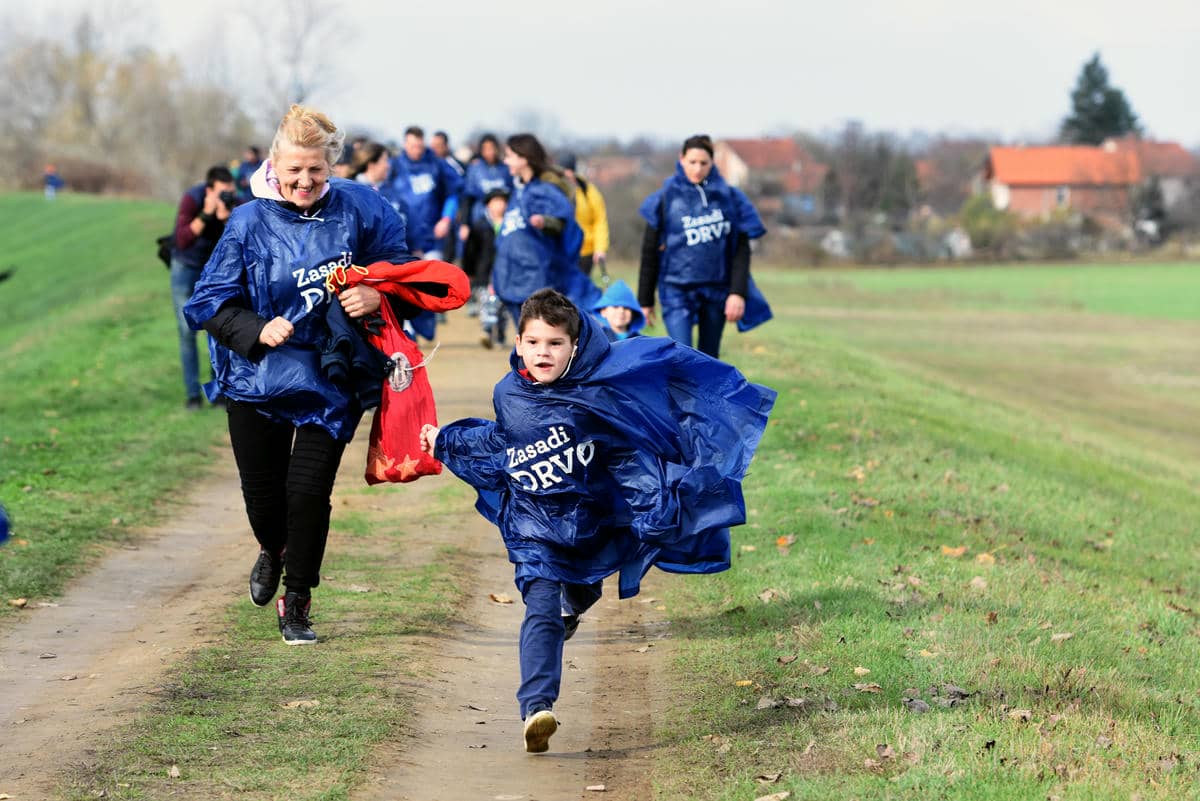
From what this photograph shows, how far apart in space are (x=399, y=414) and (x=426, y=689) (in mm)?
1185

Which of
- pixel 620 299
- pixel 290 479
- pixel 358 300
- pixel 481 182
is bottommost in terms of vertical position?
pixel 290 479

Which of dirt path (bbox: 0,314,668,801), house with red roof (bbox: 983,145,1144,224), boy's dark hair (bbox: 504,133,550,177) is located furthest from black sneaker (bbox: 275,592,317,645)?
house with red roof (bbox: 983,145,1144,224)

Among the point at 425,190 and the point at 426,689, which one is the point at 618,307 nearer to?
the point at 426,689

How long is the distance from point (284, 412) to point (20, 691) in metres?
1.57

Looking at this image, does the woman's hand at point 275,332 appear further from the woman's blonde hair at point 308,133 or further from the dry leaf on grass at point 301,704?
the dry leaf on grass at point 301,704

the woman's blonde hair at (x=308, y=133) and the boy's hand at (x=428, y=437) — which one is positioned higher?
the woman's blonde hair at (x=308, y=133)

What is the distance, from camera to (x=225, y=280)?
21.7 feet

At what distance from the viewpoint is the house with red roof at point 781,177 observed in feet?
316

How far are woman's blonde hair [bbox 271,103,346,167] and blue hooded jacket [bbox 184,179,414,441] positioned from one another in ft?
0.64

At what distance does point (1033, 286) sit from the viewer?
64.1 metres

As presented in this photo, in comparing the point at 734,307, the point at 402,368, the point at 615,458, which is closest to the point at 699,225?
the point at 734,307

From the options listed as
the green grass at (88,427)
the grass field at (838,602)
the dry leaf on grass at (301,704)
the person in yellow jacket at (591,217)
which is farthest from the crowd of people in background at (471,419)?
the person in yellow jacket at (591,217)

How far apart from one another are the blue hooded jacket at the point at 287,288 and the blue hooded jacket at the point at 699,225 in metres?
5.03

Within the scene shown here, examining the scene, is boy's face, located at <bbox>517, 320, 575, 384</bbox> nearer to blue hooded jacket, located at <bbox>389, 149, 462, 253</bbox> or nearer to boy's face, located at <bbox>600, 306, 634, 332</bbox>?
boy's face, located at <bbox>600, 306, 634, 332</bbox>
